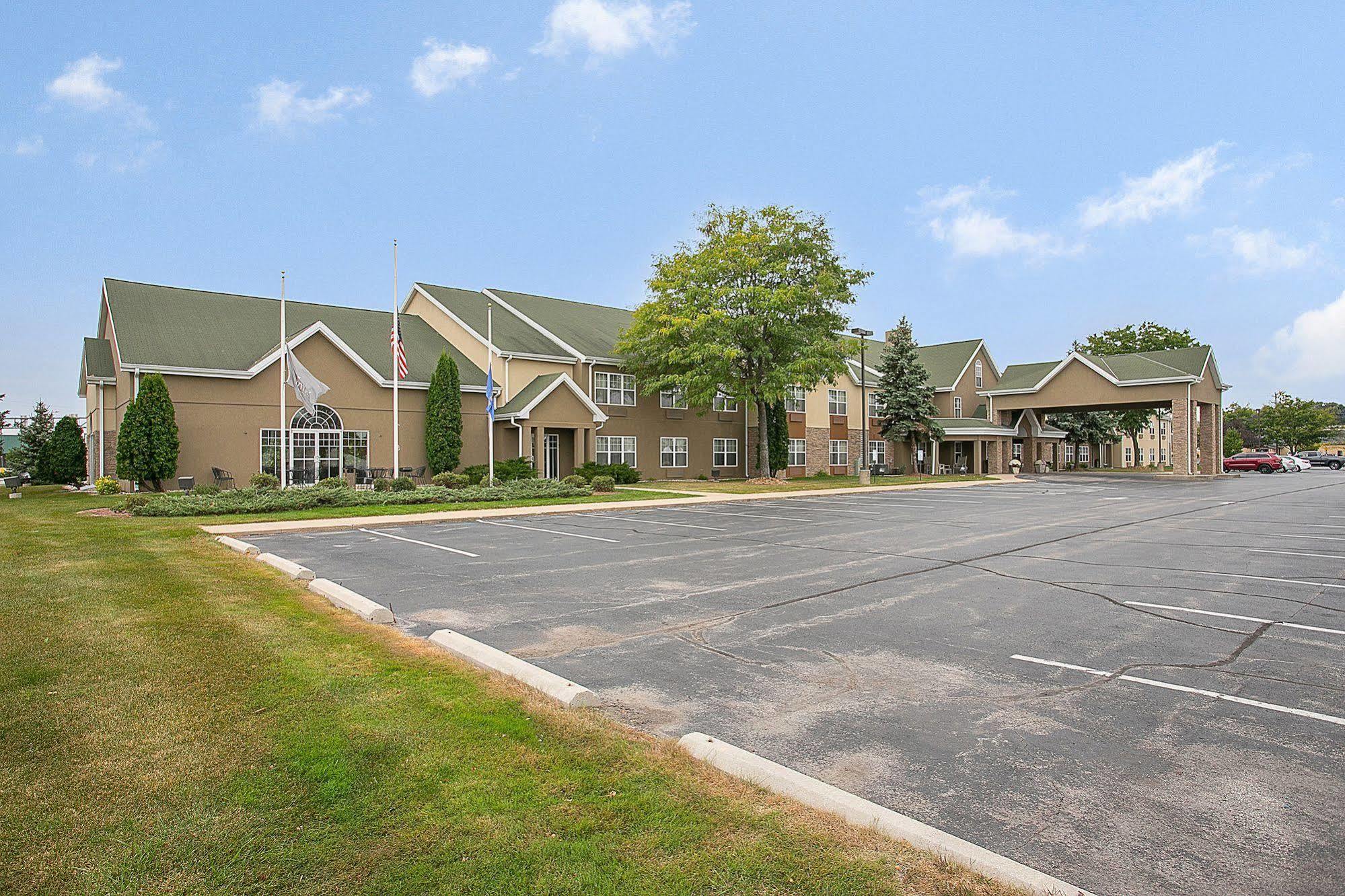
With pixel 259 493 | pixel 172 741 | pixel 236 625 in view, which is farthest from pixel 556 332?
pixel 172 741

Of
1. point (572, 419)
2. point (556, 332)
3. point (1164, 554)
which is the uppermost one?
point (556, 332)

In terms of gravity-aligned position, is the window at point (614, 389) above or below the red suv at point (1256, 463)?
above

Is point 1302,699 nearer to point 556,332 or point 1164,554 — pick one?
point 1164,554

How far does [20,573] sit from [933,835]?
12.2 metres

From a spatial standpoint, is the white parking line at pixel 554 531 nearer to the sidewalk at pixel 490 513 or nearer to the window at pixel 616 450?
the sidewalk at pixel 490 513

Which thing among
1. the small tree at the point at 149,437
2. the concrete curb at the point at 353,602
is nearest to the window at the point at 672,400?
the small tree at the point at 149,437

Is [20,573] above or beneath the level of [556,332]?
beneath

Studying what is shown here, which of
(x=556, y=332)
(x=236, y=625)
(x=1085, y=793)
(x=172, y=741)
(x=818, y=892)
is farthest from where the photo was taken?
(x=556, y=332)

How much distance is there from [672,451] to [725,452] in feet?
13.5

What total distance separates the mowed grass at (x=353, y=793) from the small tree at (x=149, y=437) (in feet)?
69.0

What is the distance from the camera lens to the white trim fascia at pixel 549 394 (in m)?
32.1

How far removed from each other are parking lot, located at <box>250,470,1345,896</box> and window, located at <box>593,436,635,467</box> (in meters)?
21.4

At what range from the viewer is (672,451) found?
134ft

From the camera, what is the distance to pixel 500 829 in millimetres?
3676
